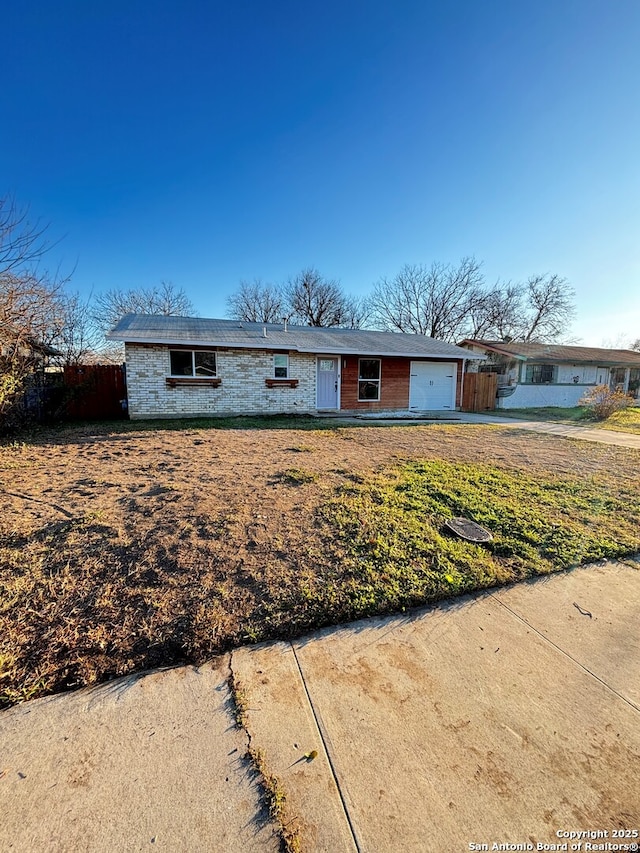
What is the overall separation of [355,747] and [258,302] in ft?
114

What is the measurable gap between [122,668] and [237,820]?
0.98 meters

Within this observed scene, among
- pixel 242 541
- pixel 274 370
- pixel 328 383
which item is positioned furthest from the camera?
pixel 328 383

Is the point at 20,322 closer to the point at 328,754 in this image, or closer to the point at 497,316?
the point at 328,754

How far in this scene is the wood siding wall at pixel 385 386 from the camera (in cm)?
1339

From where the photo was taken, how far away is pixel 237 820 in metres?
1.17

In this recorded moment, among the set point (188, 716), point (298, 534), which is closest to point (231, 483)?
point (298, 534)

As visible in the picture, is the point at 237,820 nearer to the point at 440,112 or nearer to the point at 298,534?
the point at 298,534

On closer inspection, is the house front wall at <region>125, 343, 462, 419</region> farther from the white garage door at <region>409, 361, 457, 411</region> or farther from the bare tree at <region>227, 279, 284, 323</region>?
the bare tree at <region>227, 279, 284, 323</region>

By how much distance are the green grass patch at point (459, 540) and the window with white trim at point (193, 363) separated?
27.5 ft

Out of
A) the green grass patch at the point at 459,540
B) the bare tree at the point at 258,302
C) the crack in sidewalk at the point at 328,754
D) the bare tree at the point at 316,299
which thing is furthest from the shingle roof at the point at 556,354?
the crack in sidewalk at the point at 328,754

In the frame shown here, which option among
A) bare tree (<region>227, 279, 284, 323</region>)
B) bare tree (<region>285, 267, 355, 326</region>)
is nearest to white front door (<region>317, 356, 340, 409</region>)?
bare tree (<region>285, 267, 355, 326</region>)

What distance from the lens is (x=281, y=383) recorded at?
40.6 feet

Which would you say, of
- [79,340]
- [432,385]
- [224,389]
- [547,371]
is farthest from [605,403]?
[79,340]

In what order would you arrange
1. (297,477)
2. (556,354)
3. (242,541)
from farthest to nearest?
(556,354)
(297,477)
(242,541)
